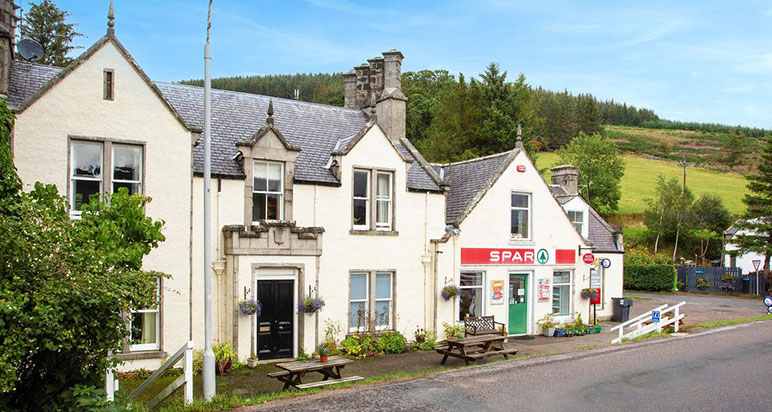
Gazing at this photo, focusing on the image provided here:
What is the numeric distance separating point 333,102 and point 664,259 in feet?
123

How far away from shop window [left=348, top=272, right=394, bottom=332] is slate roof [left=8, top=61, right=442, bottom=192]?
3.15 m

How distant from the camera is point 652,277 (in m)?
46.7

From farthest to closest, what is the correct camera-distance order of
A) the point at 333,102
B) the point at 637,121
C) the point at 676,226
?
Answer: the point at 637,121 → the point at 333,102 → the point at 676,226

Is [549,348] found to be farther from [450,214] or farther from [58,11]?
[58,11]

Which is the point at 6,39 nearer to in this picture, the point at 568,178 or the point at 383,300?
the point at 383,300

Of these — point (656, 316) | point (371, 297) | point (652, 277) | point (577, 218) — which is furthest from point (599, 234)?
point (652, 277)

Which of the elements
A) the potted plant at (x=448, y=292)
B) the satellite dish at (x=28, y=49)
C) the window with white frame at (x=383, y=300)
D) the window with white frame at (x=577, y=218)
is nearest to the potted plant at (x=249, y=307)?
the window with white frame at (x=383, y=300)

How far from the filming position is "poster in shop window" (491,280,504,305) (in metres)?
22.3

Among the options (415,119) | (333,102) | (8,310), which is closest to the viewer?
(8,310)

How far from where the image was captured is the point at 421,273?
68.6 ft

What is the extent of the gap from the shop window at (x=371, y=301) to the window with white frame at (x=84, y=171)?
791cm

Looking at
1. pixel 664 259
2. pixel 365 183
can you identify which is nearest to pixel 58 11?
pixel 365 183

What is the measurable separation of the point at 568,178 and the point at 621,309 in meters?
6.61

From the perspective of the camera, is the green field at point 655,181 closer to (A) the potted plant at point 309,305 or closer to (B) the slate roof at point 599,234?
(B) the slate roof at point 599,234
